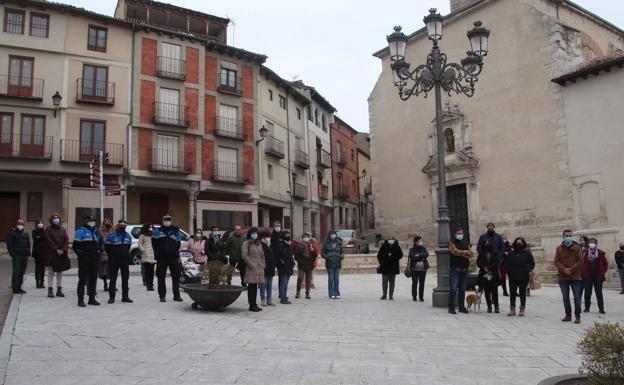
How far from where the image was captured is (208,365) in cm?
550

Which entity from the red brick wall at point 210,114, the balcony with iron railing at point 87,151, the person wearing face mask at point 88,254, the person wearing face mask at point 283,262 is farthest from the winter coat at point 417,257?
the red brick wall at point 210,114

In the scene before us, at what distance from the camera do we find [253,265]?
9.55 metres

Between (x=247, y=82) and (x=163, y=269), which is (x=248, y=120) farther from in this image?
(x=163, y=269)

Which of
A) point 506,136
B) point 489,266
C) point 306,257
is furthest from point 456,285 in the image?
point 506,136

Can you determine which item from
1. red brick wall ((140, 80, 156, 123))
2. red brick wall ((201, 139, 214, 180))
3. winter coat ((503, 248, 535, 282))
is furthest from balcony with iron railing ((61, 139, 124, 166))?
winter coat ((503, 248, 535, 282))

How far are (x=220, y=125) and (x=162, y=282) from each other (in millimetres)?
20430

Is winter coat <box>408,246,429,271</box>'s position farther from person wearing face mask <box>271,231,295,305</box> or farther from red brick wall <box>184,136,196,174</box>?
red brick wall <box>184,136,196,174</box>

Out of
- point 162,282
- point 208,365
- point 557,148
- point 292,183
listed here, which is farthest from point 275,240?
point 292,183

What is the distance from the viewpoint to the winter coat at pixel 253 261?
31.2 ft

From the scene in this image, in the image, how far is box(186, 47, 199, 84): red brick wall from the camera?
28.3 meters

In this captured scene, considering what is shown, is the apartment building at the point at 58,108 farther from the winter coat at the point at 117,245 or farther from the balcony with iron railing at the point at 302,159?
the winter coat at the point at 117,245

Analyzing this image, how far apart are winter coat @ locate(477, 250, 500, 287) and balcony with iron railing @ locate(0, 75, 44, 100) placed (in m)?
22.2

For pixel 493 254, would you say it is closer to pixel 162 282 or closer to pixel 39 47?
pixel 162 282

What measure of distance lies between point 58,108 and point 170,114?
536 centimetres
